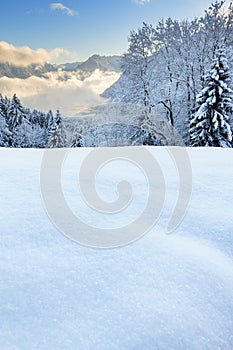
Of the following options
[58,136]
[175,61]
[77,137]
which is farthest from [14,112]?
[175,61]

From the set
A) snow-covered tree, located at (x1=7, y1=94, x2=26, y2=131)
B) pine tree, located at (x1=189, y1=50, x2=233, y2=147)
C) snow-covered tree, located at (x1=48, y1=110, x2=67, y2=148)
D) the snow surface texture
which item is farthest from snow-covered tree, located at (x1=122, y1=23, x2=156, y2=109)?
snow-covered tree, located at (x1=7, y1=94, x2=26, y2=131)

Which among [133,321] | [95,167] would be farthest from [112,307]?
[95,167]

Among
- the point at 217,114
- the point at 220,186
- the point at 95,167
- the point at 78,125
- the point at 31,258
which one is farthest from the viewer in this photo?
the point at 78,125

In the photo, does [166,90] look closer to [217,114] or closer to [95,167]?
[217,114]

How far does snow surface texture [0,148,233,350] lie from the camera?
0.85 m

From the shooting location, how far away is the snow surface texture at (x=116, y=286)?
0.85 metres

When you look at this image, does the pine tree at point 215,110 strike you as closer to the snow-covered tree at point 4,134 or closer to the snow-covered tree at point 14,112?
the snow-covered tree at point 4,134

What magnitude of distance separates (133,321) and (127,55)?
52.5 ft

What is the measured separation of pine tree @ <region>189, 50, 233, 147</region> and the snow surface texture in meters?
9.82

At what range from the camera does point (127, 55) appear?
15.1m

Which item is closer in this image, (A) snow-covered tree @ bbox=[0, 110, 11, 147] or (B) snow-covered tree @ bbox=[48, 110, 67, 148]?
(B) snow-covered tree @ bbox=[48, 110, 67, 148]

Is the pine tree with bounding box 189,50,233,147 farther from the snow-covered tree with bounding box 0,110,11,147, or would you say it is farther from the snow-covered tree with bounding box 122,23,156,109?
the snow-covered tree with bounding box 0,110,11,147

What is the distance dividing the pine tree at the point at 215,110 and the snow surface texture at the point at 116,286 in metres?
9.82

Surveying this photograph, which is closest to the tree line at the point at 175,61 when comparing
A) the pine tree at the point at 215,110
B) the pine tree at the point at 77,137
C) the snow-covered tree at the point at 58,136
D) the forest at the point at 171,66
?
the forest at the point at 171,66
